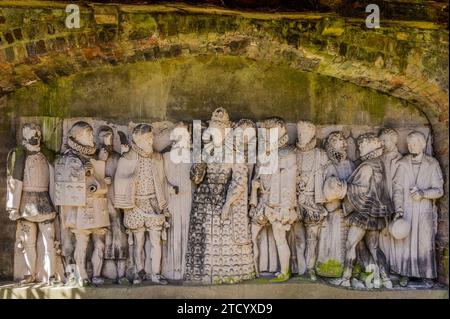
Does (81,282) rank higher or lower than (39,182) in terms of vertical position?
lower

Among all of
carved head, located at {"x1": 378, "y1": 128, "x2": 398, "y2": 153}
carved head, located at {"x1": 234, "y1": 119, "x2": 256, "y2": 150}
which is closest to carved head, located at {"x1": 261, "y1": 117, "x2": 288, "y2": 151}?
carved head, located at {"x1": 234, "y1": 119, "x2": 256, "y2": 150}

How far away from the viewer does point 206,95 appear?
7.08 meters

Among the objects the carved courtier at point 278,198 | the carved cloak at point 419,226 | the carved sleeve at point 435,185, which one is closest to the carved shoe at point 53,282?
the carved courtier at point 278,198

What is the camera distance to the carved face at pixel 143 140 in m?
6.82

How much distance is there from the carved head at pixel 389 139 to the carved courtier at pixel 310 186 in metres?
0.68

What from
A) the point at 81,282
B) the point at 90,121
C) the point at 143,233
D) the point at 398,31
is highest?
the point at 398,31

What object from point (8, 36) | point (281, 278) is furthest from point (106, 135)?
point (281, 278)

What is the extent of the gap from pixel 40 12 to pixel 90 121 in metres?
1.24

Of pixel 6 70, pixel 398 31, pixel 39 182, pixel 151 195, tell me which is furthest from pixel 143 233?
pixel 398 31

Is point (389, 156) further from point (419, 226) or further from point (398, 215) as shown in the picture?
point (419, 226)

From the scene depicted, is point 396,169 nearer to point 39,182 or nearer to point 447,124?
point 447,124

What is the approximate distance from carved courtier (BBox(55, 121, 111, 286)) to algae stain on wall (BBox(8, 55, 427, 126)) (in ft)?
1.26

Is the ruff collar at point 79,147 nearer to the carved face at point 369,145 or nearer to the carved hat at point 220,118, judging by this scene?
the carved hat at point 220,118

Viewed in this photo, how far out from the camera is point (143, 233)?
681 centimetres
